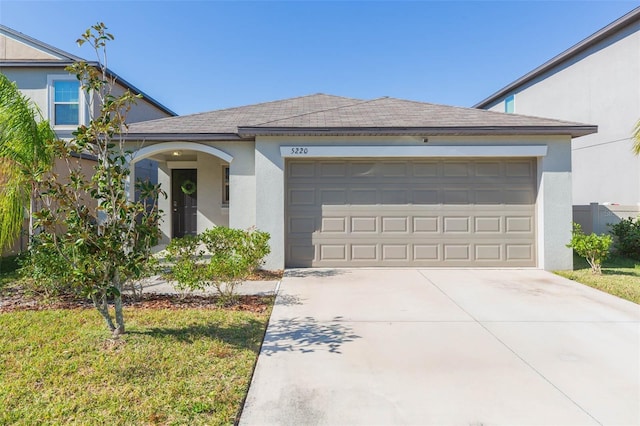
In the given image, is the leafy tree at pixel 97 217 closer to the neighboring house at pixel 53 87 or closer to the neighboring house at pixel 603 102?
the neighboring house at pixel 53 87

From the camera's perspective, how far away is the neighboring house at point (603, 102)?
37.9 feet

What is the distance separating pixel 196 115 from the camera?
34.1 ft

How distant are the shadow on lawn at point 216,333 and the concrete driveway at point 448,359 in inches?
8.4

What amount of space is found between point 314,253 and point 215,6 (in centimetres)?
815

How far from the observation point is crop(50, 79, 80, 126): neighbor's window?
476 inches

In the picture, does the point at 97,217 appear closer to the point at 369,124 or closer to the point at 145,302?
the point at 145,302

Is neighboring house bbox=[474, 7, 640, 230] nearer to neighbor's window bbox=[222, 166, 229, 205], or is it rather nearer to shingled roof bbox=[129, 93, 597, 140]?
shingled roof bbox=[129, 93, 597, 140]

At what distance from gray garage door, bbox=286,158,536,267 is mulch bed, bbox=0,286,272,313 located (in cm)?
281

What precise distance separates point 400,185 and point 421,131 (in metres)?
1.40

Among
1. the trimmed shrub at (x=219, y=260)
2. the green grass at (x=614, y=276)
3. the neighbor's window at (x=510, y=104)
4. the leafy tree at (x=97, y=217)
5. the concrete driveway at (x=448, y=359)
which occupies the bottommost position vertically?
the concrete driveway at (x=448, y=359)

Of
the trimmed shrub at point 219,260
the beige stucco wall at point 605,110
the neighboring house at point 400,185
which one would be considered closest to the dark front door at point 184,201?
the neighboring house at point 400,185

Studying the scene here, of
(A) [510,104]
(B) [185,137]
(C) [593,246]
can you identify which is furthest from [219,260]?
(A) [510,104]

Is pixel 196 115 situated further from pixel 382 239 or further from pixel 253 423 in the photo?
pixel 253 423

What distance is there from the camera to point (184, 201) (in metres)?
12.2
